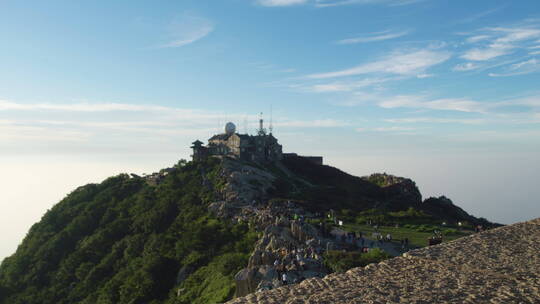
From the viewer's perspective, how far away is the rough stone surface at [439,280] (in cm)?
1892

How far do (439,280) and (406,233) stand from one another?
23.4 meters

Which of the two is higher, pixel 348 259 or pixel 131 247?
pixel 348 259

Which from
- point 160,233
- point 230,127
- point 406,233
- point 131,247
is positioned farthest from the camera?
point 230,127

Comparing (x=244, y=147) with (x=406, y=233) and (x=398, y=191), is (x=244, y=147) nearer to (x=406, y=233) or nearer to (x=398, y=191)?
(x=398, y=191)

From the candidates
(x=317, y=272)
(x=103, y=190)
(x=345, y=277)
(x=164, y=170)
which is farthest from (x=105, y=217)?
(x=345, y=277)

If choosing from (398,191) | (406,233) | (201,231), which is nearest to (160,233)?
(201,231)

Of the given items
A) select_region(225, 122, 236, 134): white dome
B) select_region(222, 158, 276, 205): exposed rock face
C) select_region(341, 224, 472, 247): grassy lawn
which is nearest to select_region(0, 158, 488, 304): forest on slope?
select_region(222, 158, 276, 205): exposed rock face

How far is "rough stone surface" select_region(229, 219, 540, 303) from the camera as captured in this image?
745 inches

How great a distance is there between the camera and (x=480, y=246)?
26.9 metres

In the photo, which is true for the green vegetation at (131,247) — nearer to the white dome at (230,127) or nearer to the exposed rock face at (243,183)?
the exposed rock face at (243,183)

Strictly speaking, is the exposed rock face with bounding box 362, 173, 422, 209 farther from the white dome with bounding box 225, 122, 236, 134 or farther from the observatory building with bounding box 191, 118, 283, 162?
the white dome with bounding box 225, 122, 236, 134

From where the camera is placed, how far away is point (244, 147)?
292 feet

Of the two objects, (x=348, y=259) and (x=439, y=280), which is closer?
(x=439, y=280)

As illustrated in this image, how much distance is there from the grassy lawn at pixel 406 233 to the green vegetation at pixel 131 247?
11.8m
